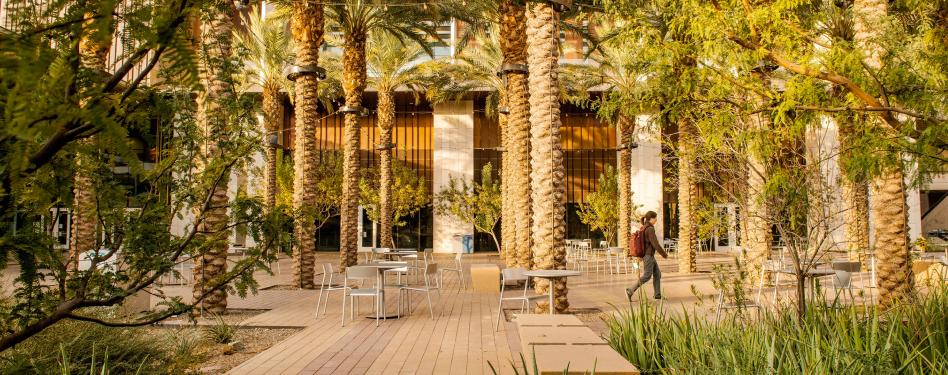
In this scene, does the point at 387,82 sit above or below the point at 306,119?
above

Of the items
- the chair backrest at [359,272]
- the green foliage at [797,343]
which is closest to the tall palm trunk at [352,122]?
the chair backrest at [359,272]

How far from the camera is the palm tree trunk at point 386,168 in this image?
2484 centimetres

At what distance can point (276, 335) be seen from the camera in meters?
9.17

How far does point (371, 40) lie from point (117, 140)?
26.4m

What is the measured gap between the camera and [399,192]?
35.5 metres

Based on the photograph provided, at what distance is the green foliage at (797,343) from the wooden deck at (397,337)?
1.20 m

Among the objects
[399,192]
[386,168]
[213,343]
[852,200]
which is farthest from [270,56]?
[852,200]

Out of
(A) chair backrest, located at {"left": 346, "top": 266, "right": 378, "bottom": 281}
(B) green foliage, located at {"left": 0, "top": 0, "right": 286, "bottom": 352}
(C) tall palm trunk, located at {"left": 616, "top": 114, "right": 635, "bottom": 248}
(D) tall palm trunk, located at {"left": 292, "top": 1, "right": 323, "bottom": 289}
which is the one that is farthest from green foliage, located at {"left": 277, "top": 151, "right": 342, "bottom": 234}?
(B) green foliage, located at {"left": 0, "top": 0, "right": 286, "bottom": 352}

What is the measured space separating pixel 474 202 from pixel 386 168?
1052 cm

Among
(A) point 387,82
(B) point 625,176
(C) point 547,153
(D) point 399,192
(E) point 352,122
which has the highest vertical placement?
(A) point 387,82

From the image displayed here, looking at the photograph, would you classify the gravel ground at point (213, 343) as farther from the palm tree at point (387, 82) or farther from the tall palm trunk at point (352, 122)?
the palm tree at point (387, 82)

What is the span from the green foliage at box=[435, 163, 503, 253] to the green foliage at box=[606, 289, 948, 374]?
25.9 m

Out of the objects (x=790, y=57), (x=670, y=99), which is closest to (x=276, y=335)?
(x=670, y=99)

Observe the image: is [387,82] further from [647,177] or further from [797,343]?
[797,343]
